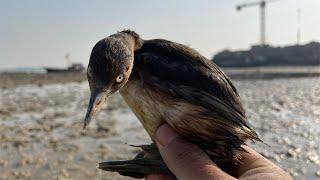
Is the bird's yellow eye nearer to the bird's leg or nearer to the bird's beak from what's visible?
the bird's beak

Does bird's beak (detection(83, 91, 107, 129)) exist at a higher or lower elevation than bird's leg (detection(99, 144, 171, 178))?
higher

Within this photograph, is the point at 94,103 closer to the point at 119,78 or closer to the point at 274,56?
the point at 119,78

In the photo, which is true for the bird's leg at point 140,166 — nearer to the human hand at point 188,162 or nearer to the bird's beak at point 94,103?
the human hand at point 188,162

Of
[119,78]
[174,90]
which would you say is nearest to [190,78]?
[174,90]

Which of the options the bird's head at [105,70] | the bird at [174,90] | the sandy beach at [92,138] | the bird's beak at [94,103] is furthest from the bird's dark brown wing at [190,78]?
the sandy beach at [92,138]

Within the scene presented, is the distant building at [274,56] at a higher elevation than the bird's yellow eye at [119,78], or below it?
below

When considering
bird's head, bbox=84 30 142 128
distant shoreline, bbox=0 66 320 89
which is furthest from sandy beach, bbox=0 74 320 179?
distant shoreline, bbox=0 66 320 89

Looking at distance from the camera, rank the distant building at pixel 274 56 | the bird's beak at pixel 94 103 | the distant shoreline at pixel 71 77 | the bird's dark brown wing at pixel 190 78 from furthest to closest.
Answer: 1. the distant building at pixel 274 56
2. the distant shoreline at pixel 71 77
3. the bird's dark brown wing at pixel 190 78
4. the bird's beak at pixel 94 103
